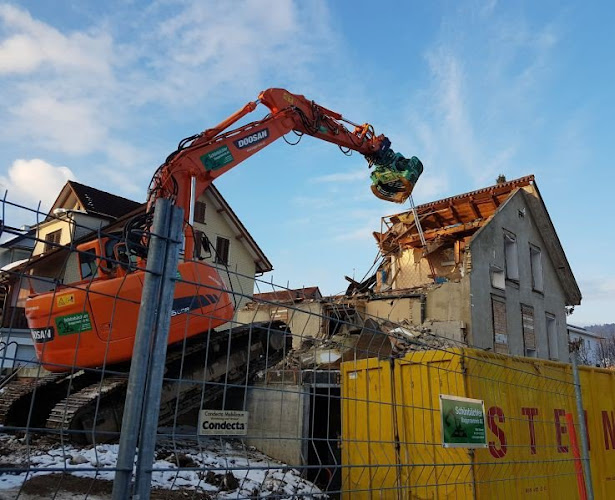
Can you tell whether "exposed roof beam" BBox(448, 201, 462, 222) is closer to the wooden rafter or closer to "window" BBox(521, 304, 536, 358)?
the wooden rafter

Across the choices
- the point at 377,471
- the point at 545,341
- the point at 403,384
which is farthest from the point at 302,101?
the point at 545,341

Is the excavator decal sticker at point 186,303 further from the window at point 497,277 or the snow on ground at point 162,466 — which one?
the window at point 497,277

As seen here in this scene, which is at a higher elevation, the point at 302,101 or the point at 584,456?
the point at 302,101

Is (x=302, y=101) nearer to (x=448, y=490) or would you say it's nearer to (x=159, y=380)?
(x=448, y=490)

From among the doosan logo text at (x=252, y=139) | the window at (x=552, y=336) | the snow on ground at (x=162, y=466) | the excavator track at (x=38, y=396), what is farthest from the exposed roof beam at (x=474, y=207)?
the excavator track at (x=38, y=396)

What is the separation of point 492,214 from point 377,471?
1498 centimetres

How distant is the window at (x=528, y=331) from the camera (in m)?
20.0

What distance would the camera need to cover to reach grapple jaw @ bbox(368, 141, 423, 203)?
12.0 meters

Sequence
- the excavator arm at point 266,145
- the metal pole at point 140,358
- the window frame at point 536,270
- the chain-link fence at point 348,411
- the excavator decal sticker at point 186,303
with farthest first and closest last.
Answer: the window frame at point 536,270
the excavator arm at point 266,145
the excavator decal sticker at point 186,303
the chain-link fence at point 348,411
the metal pole at point 140,358

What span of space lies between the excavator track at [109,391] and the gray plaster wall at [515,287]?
9969 millimetres

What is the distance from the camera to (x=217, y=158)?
9.66m

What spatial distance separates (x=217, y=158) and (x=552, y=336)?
18452 mm

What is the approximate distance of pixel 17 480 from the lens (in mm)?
5645

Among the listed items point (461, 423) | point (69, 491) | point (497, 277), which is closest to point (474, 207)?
point (497, 277)
